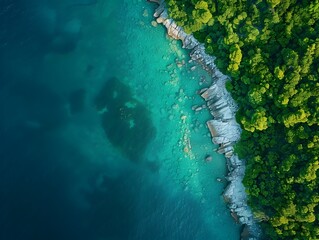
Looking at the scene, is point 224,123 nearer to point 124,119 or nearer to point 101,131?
point 124,119

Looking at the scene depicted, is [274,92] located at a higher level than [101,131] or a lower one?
higher

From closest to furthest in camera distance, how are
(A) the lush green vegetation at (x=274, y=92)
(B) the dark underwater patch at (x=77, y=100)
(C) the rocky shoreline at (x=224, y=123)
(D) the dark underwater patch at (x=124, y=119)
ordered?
1. (A) the lush green vegetation at (x=274, y=92)
2. (C) the rocky shoreline at (x=224, y=123)
3. (D) the dark underwater patch at (x=124, y=119)
4. (B) the dark underwater patch at (x=77, y=100)

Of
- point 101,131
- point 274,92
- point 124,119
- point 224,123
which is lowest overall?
point 101,131

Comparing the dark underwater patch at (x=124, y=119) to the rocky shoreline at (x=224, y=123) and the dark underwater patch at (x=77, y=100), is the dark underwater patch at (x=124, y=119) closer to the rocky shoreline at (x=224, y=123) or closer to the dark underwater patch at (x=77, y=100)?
the dark underwater patch at (x=77, y=100)

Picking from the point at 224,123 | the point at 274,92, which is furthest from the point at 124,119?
the point at 274,92

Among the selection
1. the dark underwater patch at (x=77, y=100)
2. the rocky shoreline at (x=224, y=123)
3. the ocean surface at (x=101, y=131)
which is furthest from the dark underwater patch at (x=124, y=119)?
the rocky shoreline at (x=224, y=123)
